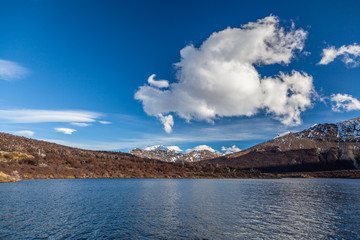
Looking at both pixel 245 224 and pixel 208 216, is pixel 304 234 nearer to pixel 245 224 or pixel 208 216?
pixel 245 224

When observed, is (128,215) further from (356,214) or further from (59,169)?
(59,169)

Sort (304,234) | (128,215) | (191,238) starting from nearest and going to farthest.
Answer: (191,238)
(304,234)
(128,215)

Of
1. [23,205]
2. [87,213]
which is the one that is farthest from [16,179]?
[87,213]

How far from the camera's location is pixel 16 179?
132625 mm

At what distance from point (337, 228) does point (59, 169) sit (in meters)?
209

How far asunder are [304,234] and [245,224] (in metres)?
9.97

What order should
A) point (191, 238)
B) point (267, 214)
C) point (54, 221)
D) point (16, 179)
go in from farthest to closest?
point (16, 179) → point (267, 214) → point (54, 221) → point (191, 238)

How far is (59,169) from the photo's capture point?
194000mm

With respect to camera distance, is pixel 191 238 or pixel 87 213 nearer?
pixel 191 238

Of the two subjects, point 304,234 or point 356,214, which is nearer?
point 304,234

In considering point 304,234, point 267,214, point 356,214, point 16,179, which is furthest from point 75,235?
point 16,179

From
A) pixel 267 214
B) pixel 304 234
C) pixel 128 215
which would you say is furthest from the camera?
pixel 267 214

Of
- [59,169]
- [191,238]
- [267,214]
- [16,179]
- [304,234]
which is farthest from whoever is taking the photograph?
[59,169]

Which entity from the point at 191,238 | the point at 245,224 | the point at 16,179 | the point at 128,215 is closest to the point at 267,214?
the point at 245,224
